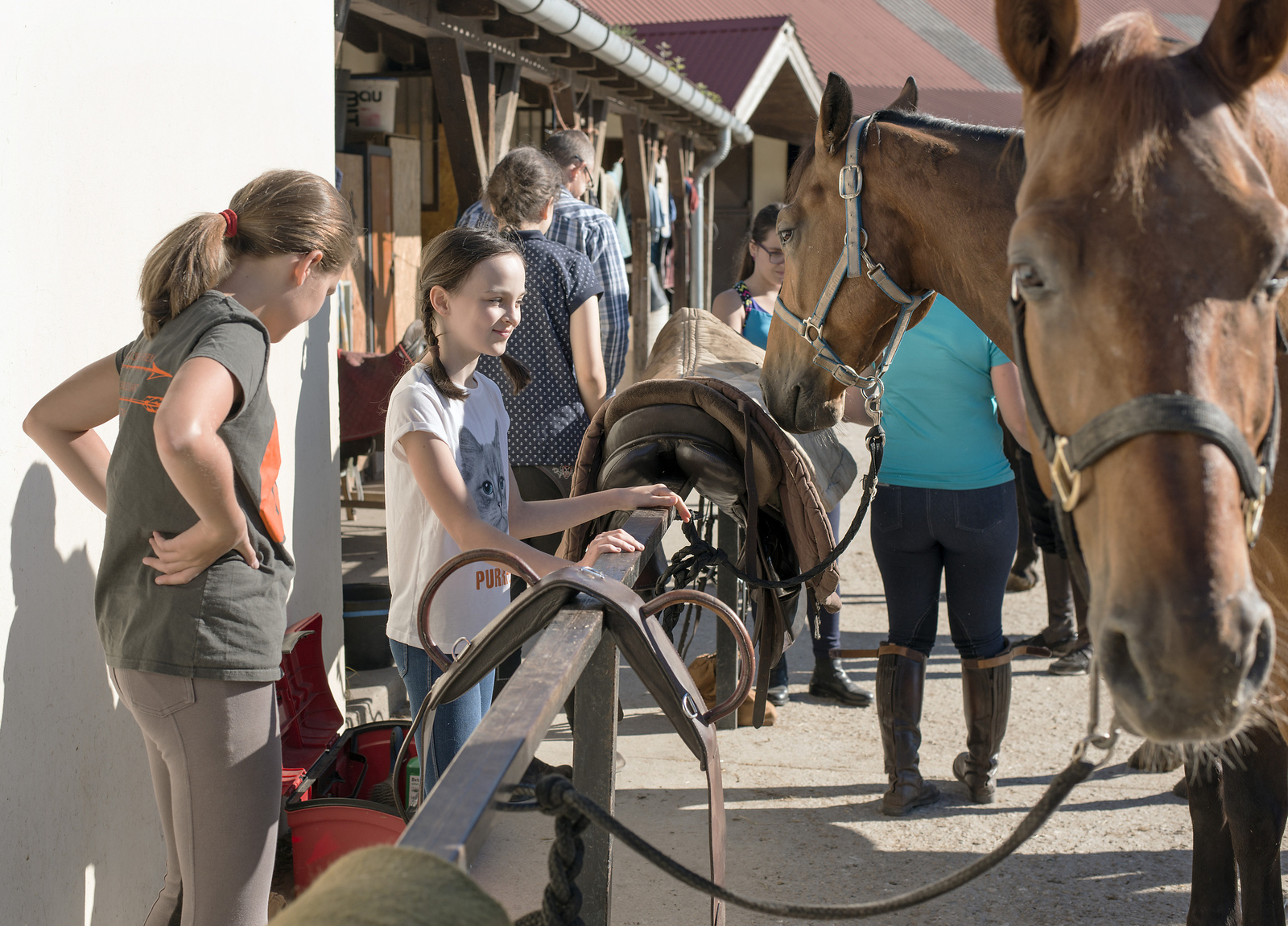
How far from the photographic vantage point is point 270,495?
1.90 meters

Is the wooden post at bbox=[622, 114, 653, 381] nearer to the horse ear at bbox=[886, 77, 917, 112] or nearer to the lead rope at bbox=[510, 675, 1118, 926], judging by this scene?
the horse ear at bbox=[886, 77, 917, 112]

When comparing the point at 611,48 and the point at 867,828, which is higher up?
the point at 611,48

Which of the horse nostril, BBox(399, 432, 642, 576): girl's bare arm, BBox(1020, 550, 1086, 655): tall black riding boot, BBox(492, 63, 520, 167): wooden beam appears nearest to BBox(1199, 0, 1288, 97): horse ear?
the horse nostril

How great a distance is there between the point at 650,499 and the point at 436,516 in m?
0.47

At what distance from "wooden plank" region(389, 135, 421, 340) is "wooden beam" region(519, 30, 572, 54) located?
1297 mm

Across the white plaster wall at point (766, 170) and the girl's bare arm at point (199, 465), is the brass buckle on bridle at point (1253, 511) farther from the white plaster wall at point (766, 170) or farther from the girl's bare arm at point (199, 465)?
the white plaster wall at point (766, 170)

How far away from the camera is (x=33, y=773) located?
2.07 meters

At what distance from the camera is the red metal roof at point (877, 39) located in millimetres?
12297

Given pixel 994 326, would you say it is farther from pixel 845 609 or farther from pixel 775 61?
pixel 775 61

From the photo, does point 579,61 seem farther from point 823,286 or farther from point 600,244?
point 823,286

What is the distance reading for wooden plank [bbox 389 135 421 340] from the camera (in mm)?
7043

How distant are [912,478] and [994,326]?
1264 millimetres

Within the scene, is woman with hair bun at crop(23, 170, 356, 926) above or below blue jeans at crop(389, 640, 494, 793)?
above

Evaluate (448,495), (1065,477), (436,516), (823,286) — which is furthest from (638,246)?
(1065,477)
